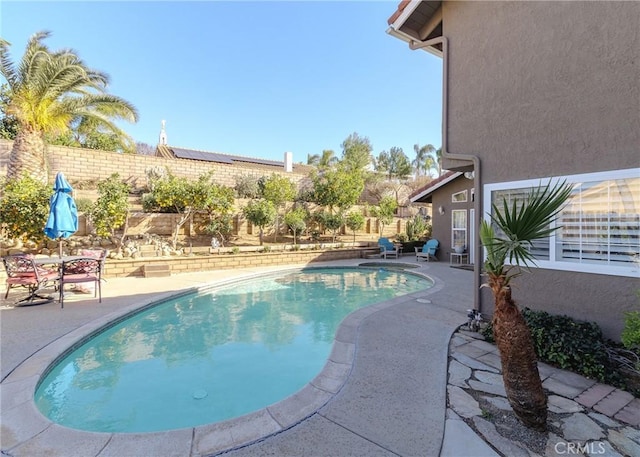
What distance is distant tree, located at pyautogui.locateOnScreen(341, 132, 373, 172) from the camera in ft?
110

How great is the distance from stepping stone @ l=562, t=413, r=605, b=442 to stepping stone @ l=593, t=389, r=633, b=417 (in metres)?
0.33

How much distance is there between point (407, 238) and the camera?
20875mm

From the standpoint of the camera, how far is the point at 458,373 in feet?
13.9

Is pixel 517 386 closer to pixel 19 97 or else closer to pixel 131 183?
pixel 19 97

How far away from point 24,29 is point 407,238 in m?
21.3

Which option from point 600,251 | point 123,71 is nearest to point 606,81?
point 600,251

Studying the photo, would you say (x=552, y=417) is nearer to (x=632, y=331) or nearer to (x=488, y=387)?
(x=488, y=387)

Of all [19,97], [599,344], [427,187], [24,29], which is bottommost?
[599,344]

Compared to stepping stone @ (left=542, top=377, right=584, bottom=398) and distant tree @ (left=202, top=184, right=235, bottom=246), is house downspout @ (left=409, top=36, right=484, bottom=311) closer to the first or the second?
stepping stone @ (left=542, top=377, right=584, bottom=398)

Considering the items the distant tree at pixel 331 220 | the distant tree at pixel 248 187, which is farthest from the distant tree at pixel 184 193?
the distant tree at pixel 331 220

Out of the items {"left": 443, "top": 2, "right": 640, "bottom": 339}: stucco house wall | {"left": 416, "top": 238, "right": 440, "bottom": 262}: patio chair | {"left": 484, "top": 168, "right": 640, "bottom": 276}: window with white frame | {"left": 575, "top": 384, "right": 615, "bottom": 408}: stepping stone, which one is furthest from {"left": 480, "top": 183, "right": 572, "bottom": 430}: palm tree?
{"left": 416, "top": 238, "right": 440, "bottom": 262}: patio chair

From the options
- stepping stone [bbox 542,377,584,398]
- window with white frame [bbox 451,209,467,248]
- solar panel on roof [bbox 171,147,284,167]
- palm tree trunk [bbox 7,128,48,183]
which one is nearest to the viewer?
stepping stone [bbox 542,377,584,398]

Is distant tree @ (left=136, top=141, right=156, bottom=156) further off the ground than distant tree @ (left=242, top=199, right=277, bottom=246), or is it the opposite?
distant tree @ (left=136, top=141, right=156, bottom=156)

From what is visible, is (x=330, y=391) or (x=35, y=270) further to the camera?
(x=35, y=270)
